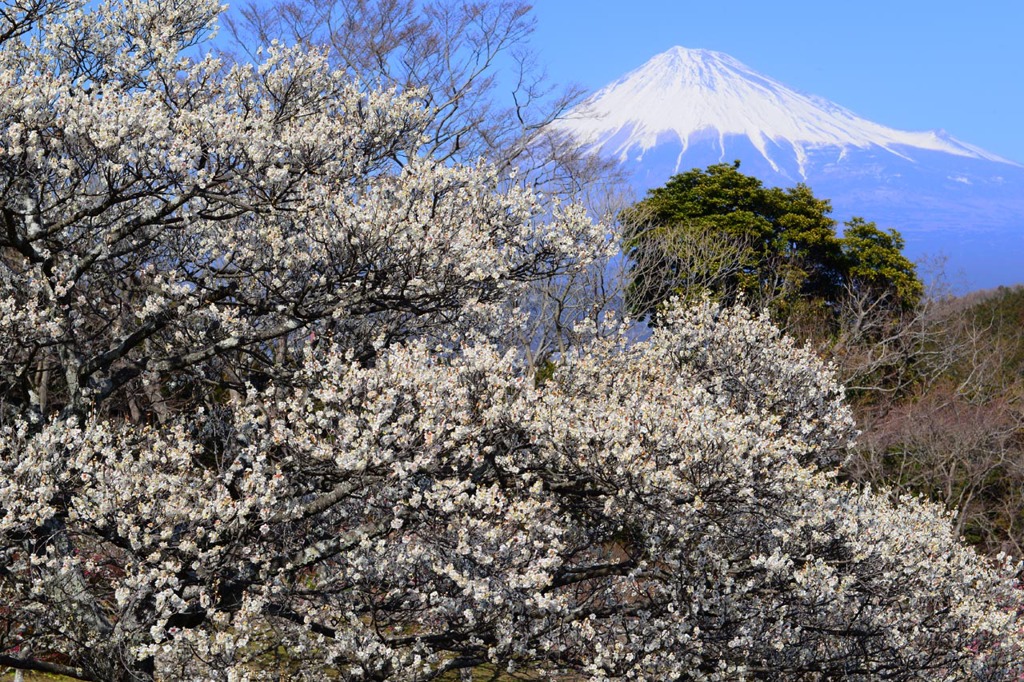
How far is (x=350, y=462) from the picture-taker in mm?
7973

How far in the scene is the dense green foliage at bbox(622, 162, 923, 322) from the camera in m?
32.7

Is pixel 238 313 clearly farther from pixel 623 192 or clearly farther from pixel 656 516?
pixel 623 192

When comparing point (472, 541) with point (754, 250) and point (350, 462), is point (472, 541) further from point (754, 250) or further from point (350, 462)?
point (754, 250)

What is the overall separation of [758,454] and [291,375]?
16.7ft

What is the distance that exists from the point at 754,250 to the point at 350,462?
29.6 metres

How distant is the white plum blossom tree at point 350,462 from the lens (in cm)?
834

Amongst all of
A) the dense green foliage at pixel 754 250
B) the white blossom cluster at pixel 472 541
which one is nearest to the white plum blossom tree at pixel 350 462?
the white blossom cluster at pixel 472 541

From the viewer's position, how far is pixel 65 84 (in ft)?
29.9

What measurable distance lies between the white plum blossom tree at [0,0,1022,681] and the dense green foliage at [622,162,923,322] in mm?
21179

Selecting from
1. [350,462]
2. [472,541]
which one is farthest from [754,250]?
[350,462]

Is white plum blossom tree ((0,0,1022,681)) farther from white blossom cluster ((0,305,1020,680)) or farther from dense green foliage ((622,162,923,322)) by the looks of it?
dense green foliage ((622,162,923,322))

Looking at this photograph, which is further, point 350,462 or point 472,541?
point 472,541

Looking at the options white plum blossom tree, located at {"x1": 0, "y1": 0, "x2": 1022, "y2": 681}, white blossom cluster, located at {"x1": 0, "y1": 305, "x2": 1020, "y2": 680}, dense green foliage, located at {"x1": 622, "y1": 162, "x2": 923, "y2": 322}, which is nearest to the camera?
white blossom cluster, located at {"x1": 0, "y1": 305, "x2": 1020, "y2": 680}

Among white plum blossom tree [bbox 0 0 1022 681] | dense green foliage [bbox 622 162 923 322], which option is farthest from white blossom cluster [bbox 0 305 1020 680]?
dense green foliage [bbox 622 162 923 322]
